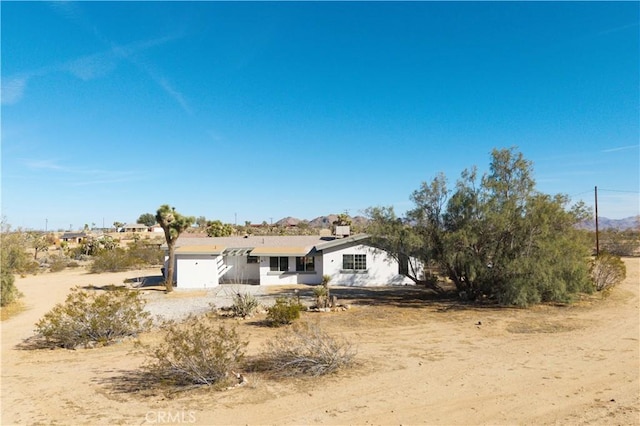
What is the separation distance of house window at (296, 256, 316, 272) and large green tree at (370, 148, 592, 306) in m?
8.14

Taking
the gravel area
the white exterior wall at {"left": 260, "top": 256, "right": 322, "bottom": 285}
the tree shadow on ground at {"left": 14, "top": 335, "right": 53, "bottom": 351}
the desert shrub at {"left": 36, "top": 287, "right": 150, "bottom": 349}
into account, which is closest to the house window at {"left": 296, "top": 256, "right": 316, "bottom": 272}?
the white exterior wall at {"left": 260, "top": 256, "right": 322, "bottom": 285}

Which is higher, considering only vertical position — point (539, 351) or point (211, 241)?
point (211, 241)

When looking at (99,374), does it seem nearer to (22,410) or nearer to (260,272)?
(22,410)

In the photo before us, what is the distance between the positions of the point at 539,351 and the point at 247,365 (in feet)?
26.5

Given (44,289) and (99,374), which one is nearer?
(99,374)

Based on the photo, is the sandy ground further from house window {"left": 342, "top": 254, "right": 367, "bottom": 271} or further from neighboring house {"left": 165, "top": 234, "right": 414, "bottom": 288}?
house window {"left": 342, "top": 254, "right": 367, "bottom": 271}

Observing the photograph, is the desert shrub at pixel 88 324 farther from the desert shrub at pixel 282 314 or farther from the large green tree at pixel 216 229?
the large green tree at pixel 216 229

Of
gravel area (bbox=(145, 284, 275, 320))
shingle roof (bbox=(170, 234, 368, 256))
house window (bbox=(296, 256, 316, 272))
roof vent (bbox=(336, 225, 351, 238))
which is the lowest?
gravel area (bbox=(145, 284, 275, 320))

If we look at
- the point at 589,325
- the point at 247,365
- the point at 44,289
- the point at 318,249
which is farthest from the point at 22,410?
the point at 44,289

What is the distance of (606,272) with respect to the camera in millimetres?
19703

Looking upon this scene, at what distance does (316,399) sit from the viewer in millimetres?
7797

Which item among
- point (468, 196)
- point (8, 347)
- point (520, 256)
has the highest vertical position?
point (468, 196)

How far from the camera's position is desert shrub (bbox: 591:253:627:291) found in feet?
64.3

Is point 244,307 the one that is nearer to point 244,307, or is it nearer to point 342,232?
point 244,307
